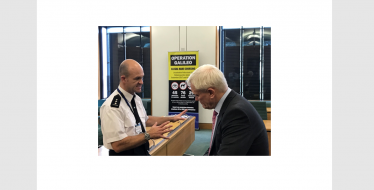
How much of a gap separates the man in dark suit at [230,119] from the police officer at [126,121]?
48 centimetres

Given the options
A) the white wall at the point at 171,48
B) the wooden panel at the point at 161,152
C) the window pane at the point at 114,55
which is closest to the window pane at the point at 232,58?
the white wall at the point at 171,48

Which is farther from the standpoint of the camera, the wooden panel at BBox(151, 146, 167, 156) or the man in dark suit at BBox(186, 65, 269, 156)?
the wooden panel at BBox(151, 146, 167, 156)

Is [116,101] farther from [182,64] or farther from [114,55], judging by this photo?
[114,55]

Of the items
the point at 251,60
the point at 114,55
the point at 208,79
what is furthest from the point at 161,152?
the point at 114,55

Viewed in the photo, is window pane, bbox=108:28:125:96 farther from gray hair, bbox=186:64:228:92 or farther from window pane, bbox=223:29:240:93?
gray hair, bbox=186:64:228:92

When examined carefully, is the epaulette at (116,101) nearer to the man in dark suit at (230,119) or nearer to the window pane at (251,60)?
the man in dark suit at (230,119)

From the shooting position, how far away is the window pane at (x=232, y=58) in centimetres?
650

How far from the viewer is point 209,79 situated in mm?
1491

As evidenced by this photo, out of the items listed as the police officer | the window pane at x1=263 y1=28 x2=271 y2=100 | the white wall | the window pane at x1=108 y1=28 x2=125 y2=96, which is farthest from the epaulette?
the window pane at x1=108 y1=28 x2=125 y2=96

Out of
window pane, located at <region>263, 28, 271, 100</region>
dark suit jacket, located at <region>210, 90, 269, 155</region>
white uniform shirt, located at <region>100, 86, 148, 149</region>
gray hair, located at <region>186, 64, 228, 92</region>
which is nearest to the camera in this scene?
dark suit jacket, located at <region>210, 90, 269, 155</region>

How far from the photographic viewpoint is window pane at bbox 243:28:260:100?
643 centimetres

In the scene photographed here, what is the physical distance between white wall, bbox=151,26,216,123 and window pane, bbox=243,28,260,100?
1.14 metres
